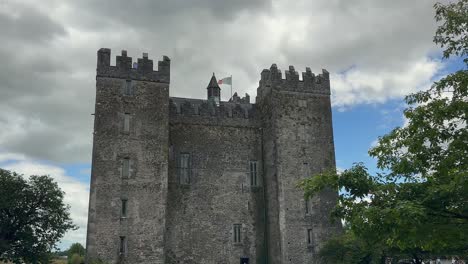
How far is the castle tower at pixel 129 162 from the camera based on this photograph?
105 feet

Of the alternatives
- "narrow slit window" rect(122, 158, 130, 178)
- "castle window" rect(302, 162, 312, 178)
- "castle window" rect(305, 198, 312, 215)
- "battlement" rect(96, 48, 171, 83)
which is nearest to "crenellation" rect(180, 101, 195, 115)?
"battlement" rect(96, 48, 171, 83)

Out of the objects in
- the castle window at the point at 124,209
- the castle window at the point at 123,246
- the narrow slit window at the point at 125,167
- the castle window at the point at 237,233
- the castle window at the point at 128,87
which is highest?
the castle window at the point at 128,87

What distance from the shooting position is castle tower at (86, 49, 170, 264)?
A: 105 ft

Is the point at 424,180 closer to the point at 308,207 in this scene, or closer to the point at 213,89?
the point at 308,207

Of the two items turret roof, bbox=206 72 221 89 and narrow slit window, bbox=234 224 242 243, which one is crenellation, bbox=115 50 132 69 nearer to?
turret roof, bbox=206 72 221 89

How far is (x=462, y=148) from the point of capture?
468 inches

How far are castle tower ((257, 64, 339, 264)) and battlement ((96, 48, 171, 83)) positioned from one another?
906cm

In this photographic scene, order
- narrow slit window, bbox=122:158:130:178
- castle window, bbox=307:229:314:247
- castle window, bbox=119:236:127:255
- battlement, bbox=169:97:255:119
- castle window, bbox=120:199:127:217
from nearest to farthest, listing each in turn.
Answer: castle window, bbox=119:236:127:255 → castle window, bbox=120:199:127:217 → narrow slit window, bbox=122:158:130:178 → castle window, bbox=307:229:314:247 → battlement, bbox=169:97:255:119

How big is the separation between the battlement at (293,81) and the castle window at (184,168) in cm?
898

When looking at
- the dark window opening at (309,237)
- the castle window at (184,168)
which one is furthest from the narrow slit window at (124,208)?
the dark window opening at (309,237)

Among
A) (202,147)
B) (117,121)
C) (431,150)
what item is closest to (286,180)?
(202,147)

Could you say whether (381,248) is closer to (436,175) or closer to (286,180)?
(286,180)

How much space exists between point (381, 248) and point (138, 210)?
17177mm

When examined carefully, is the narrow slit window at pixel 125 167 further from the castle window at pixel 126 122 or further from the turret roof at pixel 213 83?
the turret roof at pixel 213 83
